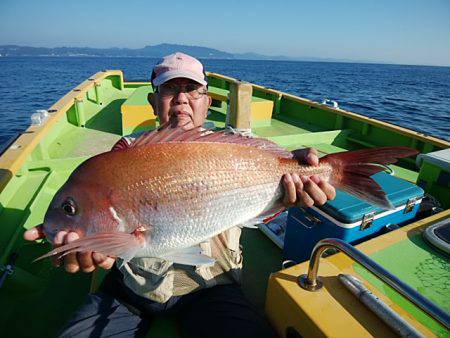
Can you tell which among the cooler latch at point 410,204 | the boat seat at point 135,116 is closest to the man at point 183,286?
the cooler latch at point 410,204

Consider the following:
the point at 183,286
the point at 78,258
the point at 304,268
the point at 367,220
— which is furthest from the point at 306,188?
the point at 78,258

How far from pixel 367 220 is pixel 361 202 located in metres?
0.17

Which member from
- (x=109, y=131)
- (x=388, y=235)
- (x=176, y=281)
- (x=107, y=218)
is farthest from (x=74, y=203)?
(x=109, y=131)

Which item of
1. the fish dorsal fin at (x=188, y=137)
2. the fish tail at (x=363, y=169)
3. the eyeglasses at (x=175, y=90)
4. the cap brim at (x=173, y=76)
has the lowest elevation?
the fish tail at (x=363, y=169)

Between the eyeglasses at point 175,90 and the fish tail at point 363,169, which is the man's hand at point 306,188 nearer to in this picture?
the fish tail at point 363,169

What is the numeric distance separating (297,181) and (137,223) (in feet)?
3.39

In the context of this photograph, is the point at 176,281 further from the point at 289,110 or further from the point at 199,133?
the point at 289,110

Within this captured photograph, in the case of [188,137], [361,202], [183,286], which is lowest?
[183,286]

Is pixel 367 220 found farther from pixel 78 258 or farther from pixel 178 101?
pixel 78 258

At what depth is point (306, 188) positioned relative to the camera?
6.25 feet

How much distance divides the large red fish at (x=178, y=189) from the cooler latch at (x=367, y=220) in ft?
2.59

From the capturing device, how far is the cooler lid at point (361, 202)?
2.45 m

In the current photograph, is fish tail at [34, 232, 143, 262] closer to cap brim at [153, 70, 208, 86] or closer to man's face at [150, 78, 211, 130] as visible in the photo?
man's face at [150, 78, 211, 130]

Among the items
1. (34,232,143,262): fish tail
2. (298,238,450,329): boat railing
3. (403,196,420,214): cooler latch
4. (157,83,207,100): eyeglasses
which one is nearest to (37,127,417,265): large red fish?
(34,232,143,262): fish tail
